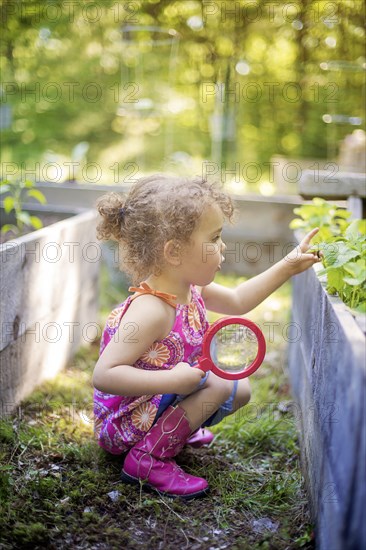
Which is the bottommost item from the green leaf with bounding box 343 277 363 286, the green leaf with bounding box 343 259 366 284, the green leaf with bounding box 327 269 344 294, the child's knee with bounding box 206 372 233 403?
the child's knee with bounding box 206 372 233 403

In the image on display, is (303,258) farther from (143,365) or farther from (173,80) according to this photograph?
(173,80)

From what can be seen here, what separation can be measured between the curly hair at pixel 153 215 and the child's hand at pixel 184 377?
1.07ft

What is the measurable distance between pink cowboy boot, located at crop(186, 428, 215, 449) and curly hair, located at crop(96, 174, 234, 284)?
61 centimetres

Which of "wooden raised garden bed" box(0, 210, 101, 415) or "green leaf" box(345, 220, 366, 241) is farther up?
"green leaf" box(345, 220, 366, 241)

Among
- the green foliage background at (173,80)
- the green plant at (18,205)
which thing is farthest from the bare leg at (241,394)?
the green foliage background at (173,80)

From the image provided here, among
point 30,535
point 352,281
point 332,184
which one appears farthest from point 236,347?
point 332,184

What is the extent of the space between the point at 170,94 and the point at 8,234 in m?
5.78

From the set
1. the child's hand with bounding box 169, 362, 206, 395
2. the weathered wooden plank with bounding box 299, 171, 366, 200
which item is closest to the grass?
the child's hand with bounding box 169, 362, 206, 395

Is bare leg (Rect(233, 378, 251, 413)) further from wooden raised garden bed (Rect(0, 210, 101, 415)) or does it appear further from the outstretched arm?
wooden raised garden bed (Rect(0, 210, 101, 415))

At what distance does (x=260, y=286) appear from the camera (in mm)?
2123

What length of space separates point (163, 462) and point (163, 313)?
0.46 m

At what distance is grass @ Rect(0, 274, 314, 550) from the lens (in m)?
1.65

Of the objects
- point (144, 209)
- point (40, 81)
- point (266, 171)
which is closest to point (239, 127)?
point (266, 171)

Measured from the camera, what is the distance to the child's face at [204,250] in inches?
74.6
